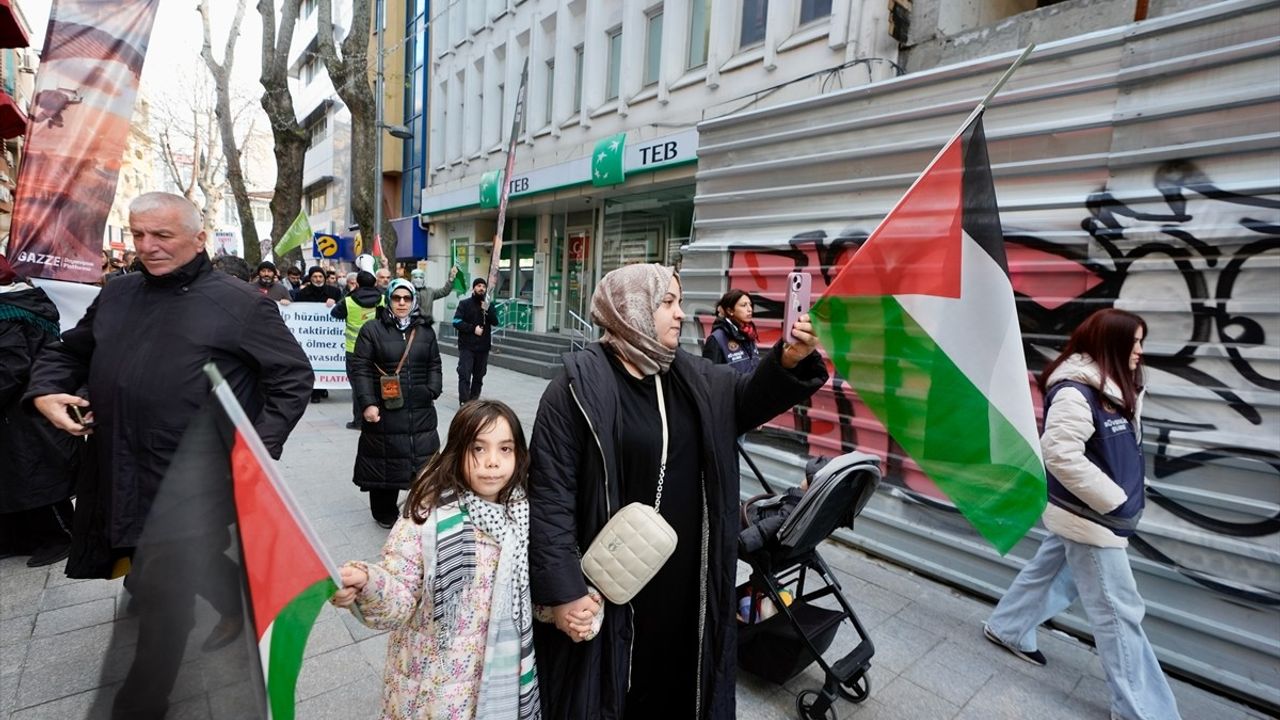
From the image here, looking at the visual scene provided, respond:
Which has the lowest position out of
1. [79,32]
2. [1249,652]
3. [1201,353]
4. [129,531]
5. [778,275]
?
[1249,652]

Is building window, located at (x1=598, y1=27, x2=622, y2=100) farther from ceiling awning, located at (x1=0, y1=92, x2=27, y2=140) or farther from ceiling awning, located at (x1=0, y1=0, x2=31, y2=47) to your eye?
ceiling awning, located at (x1=0, y1=92, x2=27, y2=140)

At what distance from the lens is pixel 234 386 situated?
248cm

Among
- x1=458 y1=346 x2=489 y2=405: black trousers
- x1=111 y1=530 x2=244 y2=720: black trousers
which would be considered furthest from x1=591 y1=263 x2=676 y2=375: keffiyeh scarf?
x1=458 y1=346 x2=489 y2=405: black trousers

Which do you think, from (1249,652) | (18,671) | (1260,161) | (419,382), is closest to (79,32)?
(419,382)

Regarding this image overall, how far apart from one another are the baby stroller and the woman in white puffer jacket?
91 centimetres

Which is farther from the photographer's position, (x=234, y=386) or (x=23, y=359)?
(x=23, y=359)

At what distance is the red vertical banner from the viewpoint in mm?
3680

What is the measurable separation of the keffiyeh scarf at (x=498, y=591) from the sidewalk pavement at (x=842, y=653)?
1.22 metres

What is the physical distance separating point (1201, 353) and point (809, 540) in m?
2.46

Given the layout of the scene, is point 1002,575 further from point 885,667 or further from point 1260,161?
point 1260,161

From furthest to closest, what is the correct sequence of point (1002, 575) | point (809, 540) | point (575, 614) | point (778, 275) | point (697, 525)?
point (778, 275) < point (1002, 575) < point (809, 540) < point (697, 525) < point (575, 614)

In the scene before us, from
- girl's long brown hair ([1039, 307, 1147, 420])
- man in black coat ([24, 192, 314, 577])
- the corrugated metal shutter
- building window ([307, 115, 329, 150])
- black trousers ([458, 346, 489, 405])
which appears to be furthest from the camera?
building window ([307, 115, 329, 150])

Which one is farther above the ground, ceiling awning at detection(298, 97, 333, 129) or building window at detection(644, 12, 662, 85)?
ceiling awning at detection(298, 97, 333, 129)

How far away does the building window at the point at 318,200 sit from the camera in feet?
109
